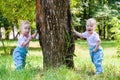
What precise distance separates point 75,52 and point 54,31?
29.8ft

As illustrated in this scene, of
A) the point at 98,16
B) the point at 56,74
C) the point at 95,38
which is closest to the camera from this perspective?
the point at 56,74

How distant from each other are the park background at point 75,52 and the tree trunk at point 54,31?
0.33m

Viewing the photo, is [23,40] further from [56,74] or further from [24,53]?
[56,74]

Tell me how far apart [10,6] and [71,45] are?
53.8 feet

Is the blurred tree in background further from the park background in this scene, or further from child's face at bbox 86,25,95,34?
child's face at bbox 86,25,95,34

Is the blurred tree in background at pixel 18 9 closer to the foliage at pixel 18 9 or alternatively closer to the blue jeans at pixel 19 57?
the foliage at pixel 18 9

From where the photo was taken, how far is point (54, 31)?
7.28 meters

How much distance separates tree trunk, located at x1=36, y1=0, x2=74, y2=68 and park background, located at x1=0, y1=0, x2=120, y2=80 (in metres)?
0.33

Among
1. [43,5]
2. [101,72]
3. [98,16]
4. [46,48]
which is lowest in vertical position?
[98,16]

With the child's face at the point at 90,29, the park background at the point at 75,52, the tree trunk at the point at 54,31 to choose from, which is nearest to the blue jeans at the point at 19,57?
the park background at the point at 75,52

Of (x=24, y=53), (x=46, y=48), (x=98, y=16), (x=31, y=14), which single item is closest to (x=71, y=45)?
(x=46, y=48)

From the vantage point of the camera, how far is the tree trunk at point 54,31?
23.9ft

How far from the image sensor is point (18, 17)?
24141 mm

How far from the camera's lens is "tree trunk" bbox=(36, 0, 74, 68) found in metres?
7.27
